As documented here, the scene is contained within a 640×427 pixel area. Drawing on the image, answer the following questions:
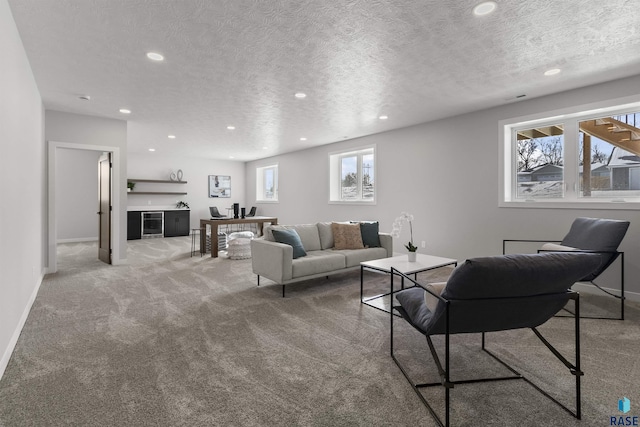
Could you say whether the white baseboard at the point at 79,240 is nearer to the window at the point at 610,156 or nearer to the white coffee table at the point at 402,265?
the white coffee table at the point at 402,265

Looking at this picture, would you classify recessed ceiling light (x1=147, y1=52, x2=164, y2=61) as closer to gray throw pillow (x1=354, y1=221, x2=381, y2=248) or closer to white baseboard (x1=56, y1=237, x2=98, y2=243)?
gray throw pillow (x1=354, y1=221, x2=381, y2=248)

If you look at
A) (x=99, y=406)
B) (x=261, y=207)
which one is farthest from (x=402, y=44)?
(x=261, y=207)

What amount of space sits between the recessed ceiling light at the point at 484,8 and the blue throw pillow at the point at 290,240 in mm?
3022

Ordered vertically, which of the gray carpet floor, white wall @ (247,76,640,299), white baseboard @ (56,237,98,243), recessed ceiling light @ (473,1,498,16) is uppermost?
recessed ceiling light @ (473,1,498,16)

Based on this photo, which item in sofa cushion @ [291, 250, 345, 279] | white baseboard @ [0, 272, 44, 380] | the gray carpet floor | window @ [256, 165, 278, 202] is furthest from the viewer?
window @ [256, 165, 278, 202]

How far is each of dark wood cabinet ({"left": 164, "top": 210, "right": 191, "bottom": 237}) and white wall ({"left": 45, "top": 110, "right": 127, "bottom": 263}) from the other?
4128 mm

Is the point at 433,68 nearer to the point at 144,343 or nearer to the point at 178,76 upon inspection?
the point at 178,76

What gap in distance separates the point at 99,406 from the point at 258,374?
90 centimetres

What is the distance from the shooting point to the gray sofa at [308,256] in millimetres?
3836

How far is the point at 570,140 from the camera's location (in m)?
4.34

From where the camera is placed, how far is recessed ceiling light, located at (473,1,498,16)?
7.72ft

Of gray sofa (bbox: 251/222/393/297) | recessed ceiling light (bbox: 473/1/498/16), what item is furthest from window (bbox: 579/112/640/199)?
recessed ceiling light (bbox: 473/1/498/16)

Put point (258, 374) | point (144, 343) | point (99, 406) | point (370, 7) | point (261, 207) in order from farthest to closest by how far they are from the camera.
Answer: point (261, 207), point (144, 343), point (370, 7), point (258, 374), point (99, 406)

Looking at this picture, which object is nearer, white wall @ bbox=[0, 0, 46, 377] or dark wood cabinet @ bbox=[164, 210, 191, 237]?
white wall @ bbox=[0, 0, 46, 377]
